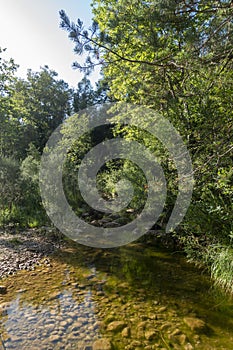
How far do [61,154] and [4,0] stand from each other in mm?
3906

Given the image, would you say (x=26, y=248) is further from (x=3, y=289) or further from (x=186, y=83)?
(x=186, y=83)

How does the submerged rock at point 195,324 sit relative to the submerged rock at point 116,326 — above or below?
above

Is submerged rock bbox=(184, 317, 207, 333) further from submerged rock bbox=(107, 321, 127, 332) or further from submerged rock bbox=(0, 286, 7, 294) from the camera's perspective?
submerged rock bbox=(0, 286, 7, 294)

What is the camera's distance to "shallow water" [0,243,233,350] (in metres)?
2.98

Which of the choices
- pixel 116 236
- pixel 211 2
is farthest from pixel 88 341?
pixel 116 236

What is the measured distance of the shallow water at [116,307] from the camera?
2.98 meters

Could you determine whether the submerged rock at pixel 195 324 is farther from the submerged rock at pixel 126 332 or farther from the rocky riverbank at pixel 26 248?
the rocky riverbank at pixel 26 248

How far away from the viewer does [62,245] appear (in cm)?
705

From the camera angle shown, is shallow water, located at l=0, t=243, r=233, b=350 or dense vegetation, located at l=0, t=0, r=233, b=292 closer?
dense vegetation, located at l=0, t=0, r=233, b=292

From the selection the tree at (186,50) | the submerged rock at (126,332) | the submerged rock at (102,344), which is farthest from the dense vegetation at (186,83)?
the submerged rock at (102,344)

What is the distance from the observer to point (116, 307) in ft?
12.2

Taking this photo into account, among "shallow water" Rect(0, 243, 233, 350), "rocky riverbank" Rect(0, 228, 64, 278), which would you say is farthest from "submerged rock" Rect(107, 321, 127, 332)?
"rocky riverbank" Rect(0, 228, 64, 278)

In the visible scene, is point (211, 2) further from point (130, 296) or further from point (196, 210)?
point (130, 296)

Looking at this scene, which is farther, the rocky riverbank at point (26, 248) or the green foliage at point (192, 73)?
the rocky riverbank at point (26, 248)
